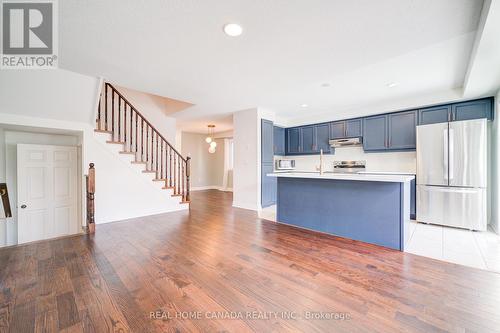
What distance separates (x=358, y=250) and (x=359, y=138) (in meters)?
3.31

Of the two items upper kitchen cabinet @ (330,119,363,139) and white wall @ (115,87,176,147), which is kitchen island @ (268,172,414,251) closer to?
upper kitchen cabinet @ (330,119,363,139)

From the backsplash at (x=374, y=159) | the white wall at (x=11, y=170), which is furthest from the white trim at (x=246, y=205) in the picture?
the white wall at (x=11, y=170)

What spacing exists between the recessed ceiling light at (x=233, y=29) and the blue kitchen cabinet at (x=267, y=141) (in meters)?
3.12

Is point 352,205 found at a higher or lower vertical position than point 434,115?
lower

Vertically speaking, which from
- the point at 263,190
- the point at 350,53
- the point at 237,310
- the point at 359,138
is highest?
the point at 350,53

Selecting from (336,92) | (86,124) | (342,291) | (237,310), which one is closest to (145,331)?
(237,310)

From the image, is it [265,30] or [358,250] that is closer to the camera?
[265,30]

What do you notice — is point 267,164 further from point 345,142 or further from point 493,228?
point 493,228

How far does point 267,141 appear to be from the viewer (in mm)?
5461

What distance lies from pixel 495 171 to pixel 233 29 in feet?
16.1

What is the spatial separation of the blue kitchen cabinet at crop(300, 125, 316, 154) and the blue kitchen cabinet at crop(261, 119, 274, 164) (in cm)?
124

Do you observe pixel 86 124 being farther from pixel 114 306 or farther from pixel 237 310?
pixel 237 310

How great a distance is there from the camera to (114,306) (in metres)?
1.66

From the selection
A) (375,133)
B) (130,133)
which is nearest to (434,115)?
(375,133)
